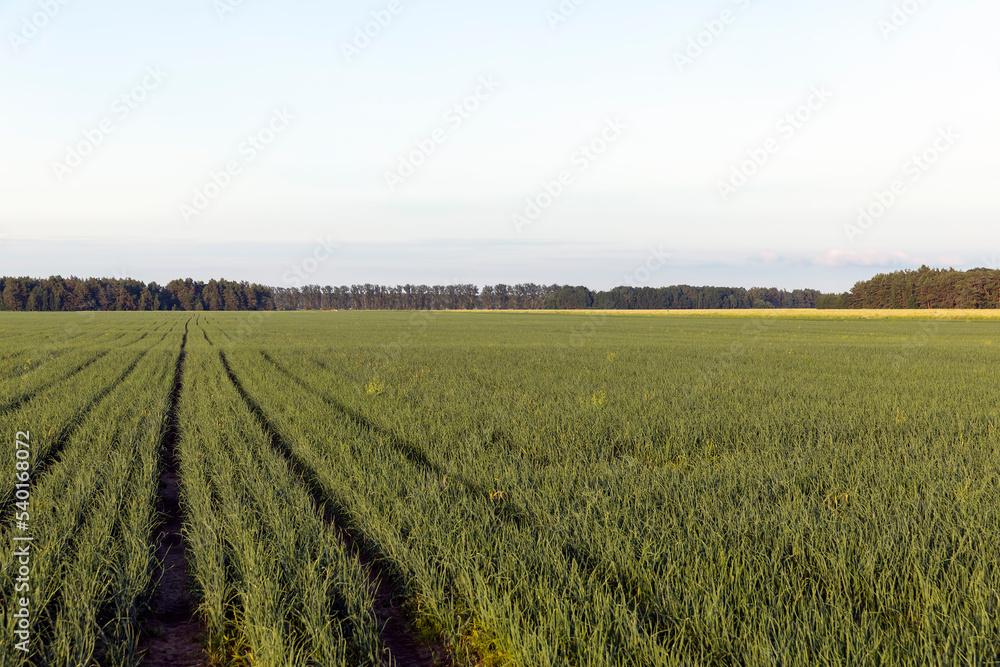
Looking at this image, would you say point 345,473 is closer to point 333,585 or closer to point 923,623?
point 333,585

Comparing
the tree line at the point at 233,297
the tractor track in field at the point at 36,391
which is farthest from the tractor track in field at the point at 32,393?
the tree line at the point at 233,297

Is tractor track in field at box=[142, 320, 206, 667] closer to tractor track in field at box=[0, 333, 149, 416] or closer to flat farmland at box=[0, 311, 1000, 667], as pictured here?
flat farmland at box=[0, 311, 1000, 667]

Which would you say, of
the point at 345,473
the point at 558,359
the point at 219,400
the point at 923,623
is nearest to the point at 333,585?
the point at 345,473

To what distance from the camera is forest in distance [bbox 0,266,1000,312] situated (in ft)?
325

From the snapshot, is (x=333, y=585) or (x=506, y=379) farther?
(x=506, y=379)

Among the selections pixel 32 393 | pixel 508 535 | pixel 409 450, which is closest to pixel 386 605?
pixel 508 535

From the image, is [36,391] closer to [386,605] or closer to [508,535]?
[386,605]

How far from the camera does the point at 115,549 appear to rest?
448 centimetres

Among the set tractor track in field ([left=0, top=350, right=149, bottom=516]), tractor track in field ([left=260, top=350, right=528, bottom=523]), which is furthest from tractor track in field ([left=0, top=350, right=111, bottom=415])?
tractor track in field ([left=260, top=350, right=528, bottom=523])

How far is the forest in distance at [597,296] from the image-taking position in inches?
3895

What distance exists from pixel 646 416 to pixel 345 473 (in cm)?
534

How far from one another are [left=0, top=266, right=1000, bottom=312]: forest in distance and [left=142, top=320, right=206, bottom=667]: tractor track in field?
402ft

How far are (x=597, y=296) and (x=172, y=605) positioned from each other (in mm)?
185148

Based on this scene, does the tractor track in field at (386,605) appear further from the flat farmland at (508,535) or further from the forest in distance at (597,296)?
the forest in distance at (597,296)
